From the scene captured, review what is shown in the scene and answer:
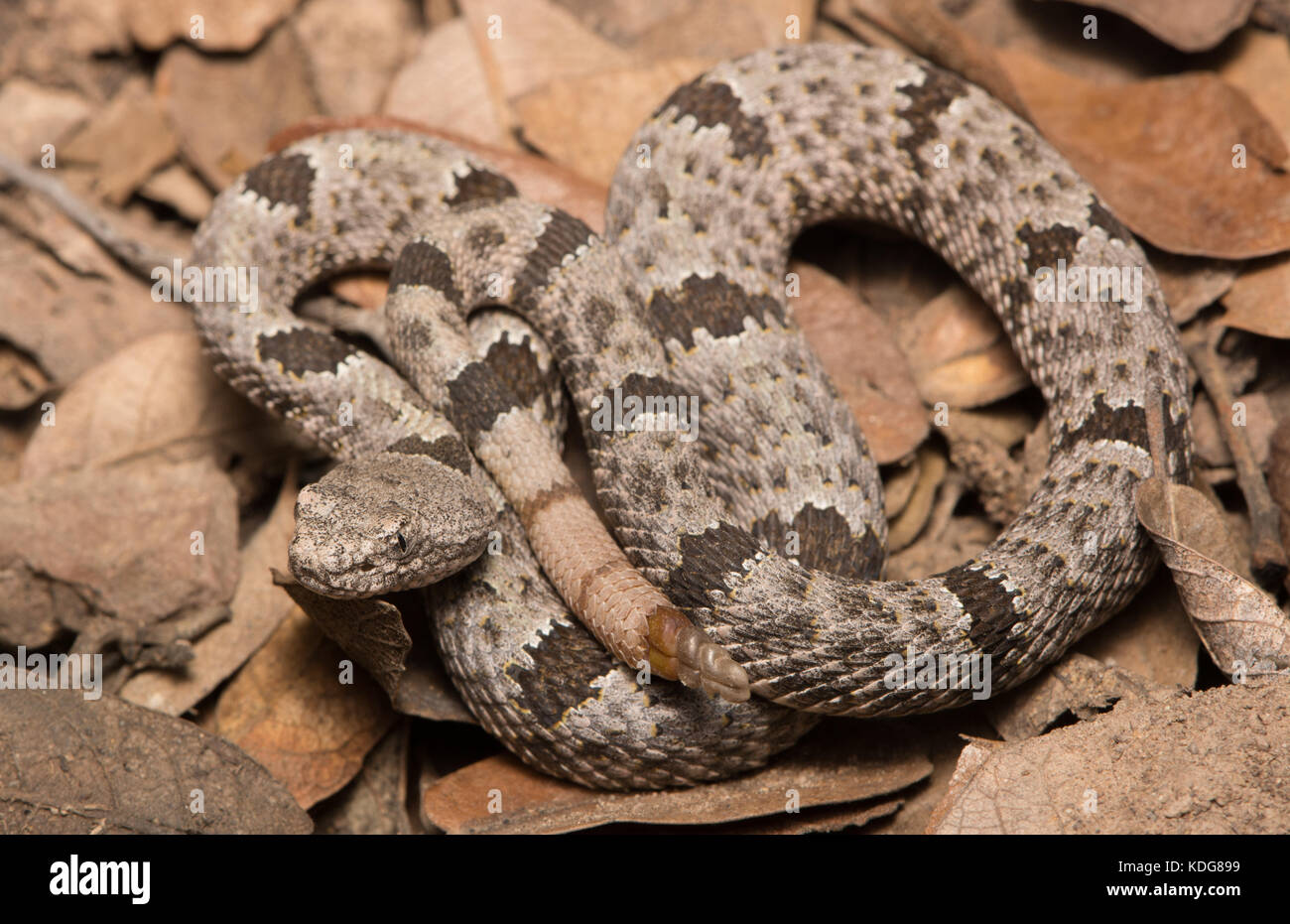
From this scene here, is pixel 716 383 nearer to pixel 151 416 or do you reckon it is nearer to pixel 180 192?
pixel 151 416

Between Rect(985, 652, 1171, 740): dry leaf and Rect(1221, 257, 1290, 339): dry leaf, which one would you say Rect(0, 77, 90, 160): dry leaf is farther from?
Rect(1221, 257, 1290, 339): dry leaf

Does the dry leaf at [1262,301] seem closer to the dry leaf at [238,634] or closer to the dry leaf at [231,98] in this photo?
the dry leaf at [238,634]

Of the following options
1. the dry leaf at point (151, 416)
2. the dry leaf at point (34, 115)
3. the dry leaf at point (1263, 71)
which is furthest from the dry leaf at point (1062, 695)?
the dry leaf at point (34, 115)

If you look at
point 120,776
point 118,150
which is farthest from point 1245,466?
point 118,150

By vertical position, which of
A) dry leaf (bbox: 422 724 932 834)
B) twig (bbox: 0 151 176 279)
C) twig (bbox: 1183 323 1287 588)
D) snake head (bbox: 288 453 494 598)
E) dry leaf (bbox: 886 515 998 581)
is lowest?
dry leaf (bbox: 422 724 932 834)

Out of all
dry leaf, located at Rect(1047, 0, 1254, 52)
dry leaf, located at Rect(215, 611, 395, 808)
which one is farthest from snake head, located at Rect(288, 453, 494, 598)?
dry leaf, located at Rect(1047, 0, 1254, 52)
